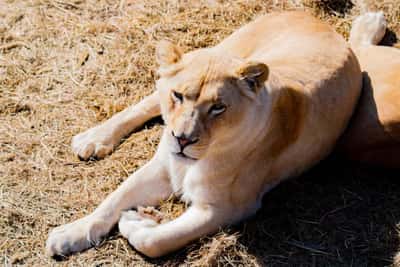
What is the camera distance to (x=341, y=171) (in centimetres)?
463

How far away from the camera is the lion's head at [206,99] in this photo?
368cm

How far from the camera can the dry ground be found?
412 centimetres

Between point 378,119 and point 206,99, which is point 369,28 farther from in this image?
point 206,99

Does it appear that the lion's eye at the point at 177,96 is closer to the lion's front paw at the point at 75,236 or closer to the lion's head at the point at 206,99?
the lion's head at the point at 206,99

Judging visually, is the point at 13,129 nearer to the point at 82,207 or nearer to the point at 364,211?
the point at 82,207

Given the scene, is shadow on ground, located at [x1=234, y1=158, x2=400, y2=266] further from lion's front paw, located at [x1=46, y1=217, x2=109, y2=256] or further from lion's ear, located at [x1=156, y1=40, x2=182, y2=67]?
lion's ear, located at [x1=156, y1=40, x2=182, y2=67]

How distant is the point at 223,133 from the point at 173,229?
56 cm

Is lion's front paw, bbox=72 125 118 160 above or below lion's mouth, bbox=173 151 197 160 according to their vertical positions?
below

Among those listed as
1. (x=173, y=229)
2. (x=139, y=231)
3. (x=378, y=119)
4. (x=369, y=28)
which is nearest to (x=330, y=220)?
(x=378, y=119)

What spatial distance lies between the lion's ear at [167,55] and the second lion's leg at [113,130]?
2.90 feet

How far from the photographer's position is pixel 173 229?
158 inches

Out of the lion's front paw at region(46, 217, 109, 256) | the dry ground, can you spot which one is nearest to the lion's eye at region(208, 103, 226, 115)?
the dry ground

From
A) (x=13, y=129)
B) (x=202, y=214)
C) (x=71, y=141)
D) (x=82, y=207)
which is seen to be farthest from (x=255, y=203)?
(x=13, y=129)

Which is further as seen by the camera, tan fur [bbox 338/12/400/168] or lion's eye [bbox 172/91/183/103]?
tan fur [bbox 338/12/400/168]
